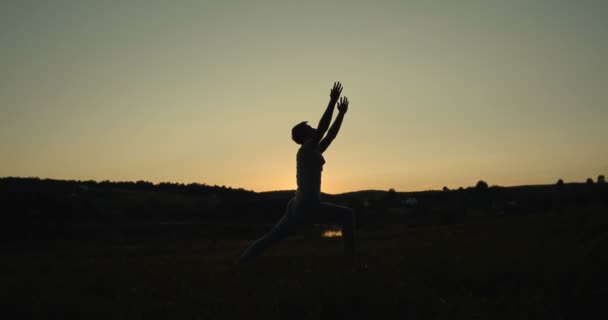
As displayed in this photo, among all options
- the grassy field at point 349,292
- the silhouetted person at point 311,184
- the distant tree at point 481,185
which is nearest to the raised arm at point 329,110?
the silhouetted person at point 311,184

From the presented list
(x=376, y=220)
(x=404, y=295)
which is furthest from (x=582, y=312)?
(x=376, y=220)

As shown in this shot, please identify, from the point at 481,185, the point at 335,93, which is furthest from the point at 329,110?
the point at 481,185

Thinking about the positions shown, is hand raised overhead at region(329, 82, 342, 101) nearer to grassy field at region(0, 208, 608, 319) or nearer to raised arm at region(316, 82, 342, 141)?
raised arm at region(316, 82, 342, 141)

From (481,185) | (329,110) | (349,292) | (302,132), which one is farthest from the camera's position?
(481,185)

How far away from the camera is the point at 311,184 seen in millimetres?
7414

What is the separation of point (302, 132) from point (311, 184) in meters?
1.03

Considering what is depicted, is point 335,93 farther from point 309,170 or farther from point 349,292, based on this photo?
point 349,292

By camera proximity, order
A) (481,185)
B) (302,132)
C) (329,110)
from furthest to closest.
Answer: (481,185) → (302,132) → (329,110)

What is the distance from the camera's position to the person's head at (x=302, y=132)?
783 centimetres

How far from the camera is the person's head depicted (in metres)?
7.83

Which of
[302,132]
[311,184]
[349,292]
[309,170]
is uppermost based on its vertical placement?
[302,132]

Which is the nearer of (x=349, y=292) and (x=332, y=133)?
(x=349, y=292)

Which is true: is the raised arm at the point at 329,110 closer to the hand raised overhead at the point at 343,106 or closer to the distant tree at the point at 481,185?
the hand raised overhead at the point at 343,106

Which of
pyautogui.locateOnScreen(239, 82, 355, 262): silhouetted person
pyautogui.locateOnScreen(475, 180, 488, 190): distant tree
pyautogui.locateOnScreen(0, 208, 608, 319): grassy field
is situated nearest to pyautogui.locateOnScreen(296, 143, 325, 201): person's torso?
pyautogui.locateOnScreen(239, 82, 355, 262): silhouetted person
